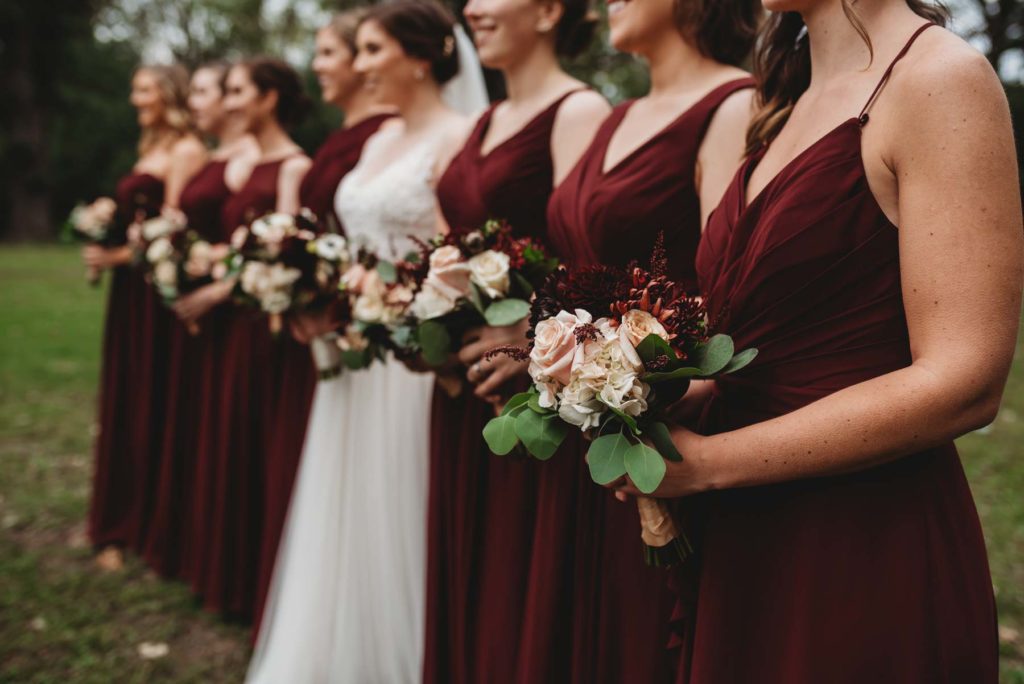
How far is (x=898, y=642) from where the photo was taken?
1.68 meters

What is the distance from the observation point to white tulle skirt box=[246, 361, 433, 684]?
12.8 feet

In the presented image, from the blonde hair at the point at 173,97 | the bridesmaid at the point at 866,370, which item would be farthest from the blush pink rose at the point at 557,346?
the blonde hair at the point at 173,97

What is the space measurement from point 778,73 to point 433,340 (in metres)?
1.28

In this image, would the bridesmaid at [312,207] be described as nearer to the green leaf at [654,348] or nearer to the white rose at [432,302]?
the white rose at [432,302]

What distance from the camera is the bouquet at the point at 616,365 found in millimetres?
1696

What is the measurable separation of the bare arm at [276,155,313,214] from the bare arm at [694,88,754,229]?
2950 millimetres

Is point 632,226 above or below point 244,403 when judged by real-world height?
above

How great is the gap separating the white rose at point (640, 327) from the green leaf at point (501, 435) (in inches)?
13.4

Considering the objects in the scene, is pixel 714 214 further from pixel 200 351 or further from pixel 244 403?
pixel 200 351

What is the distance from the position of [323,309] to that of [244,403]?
1.24 m

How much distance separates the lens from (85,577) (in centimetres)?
527

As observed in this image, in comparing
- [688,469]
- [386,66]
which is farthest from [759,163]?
[386,66]

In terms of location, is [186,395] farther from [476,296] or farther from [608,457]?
[608,457]

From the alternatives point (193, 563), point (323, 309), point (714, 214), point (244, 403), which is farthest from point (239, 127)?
point (714, 214)
